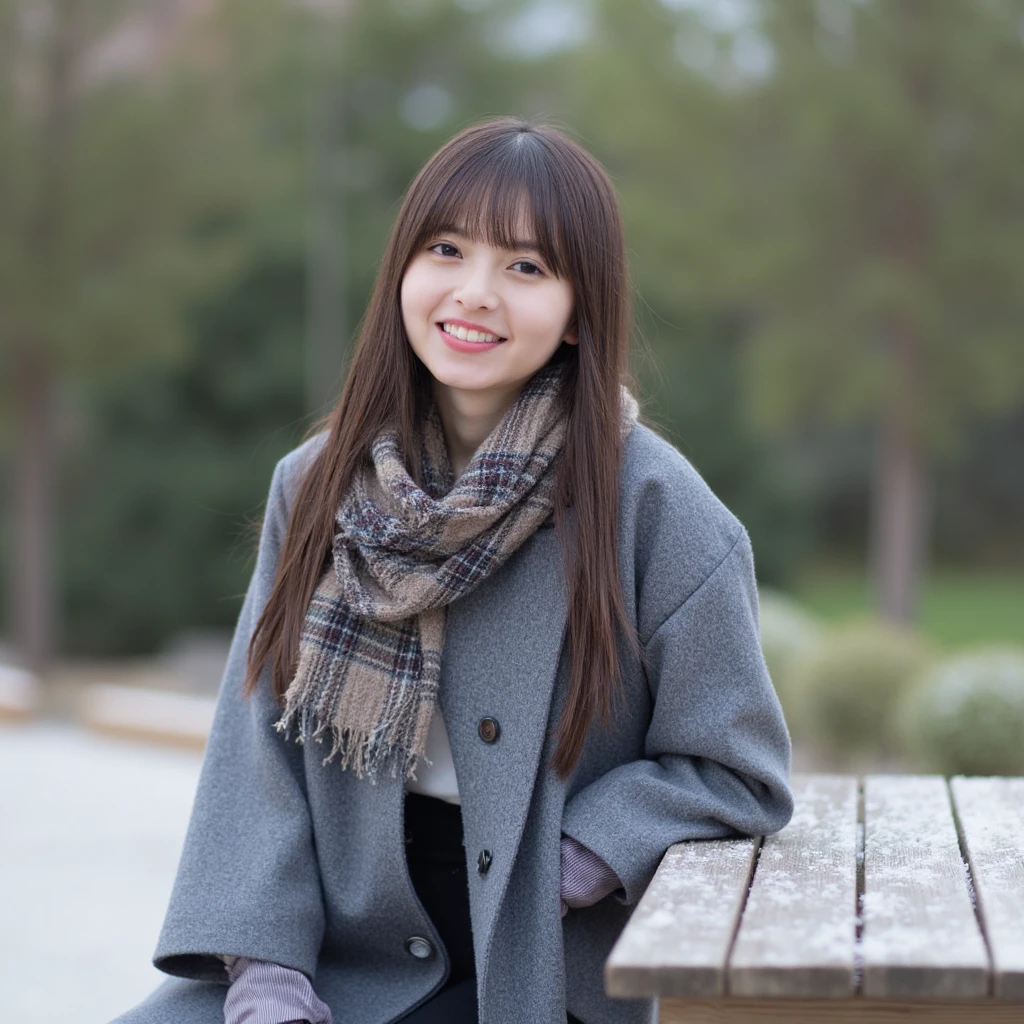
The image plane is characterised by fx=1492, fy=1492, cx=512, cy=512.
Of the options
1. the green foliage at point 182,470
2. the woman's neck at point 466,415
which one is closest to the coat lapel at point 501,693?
the woman's neck at point 466,415

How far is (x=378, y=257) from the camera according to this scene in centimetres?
1277

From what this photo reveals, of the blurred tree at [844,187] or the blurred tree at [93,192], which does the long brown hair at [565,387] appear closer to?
the blurred tree at [844,187]

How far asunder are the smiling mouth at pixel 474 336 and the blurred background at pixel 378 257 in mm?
4119

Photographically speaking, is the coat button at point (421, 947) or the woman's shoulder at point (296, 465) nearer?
the coat button at point (421, 947)

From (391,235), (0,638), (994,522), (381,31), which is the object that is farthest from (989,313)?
(994,522)

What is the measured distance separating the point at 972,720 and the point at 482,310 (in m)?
4.28

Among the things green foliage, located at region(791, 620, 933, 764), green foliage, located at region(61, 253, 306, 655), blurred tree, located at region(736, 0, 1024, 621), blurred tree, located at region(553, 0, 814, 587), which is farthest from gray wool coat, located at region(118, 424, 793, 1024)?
green foliage, located at region(61, 253, 306, 655)

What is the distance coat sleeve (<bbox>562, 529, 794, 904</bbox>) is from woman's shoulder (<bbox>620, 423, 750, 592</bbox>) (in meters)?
0.02

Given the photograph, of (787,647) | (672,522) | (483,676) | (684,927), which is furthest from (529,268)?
(787,647)

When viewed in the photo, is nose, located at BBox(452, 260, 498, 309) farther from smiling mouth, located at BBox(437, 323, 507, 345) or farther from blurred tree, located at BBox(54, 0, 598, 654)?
blurred tree, located at BBox(54, 0, 598, 654)

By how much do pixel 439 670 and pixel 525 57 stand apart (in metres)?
16.3

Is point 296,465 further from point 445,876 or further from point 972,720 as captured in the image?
point 972,720

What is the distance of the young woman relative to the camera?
1.98m

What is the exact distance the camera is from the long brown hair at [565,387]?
199cm
